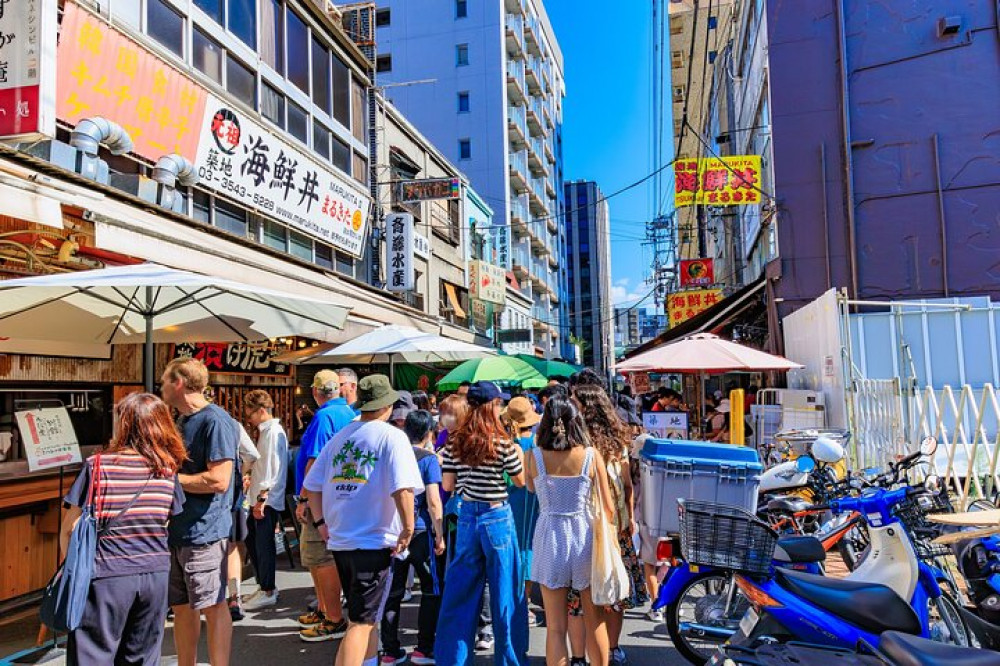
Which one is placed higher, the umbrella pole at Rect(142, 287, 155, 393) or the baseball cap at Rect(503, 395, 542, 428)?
the umbrella pole at Rect(142, 287, 155, 393)

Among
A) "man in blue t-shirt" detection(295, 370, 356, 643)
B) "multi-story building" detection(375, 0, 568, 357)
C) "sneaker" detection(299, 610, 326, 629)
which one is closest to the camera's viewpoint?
"man in blue t-shirt" detection(295, 370, 356, 643)

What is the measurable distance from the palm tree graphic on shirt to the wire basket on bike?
1.88 meters

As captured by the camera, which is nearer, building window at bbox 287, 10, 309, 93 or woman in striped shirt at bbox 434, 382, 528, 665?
woman in striped shirt at bbox 434, 382, 528, 665

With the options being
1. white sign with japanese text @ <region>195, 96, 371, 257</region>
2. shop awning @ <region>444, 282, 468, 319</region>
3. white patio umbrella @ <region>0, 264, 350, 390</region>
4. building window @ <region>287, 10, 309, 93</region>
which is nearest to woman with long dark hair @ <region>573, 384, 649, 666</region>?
white patio umbrella @ <region>0, 264, 350, 390</region>

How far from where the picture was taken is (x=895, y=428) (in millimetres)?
7277

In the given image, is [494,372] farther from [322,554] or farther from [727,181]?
[727,181]

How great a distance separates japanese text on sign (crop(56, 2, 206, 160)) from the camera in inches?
277

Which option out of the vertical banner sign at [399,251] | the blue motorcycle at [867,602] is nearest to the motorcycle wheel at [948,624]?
the blue motorcycle at [867,602]

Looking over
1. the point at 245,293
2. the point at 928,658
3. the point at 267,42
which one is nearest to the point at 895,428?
the point at 928,658

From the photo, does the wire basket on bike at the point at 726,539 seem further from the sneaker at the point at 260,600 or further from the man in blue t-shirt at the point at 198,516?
the sneaker at the point at 260,600

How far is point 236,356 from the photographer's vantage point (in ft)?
35.0

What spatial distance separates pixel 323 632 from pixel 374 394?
2317 mm

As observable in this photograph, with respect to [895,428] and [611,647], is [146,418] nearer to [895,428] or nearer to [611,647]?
[611,647]

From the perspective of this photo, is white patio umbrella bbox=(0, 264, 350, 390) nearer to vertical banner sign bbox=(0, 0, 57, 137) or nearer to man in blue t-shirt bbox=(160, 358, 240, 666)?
man in blue t-shirt bbox=(160, 358, 240, 666)
